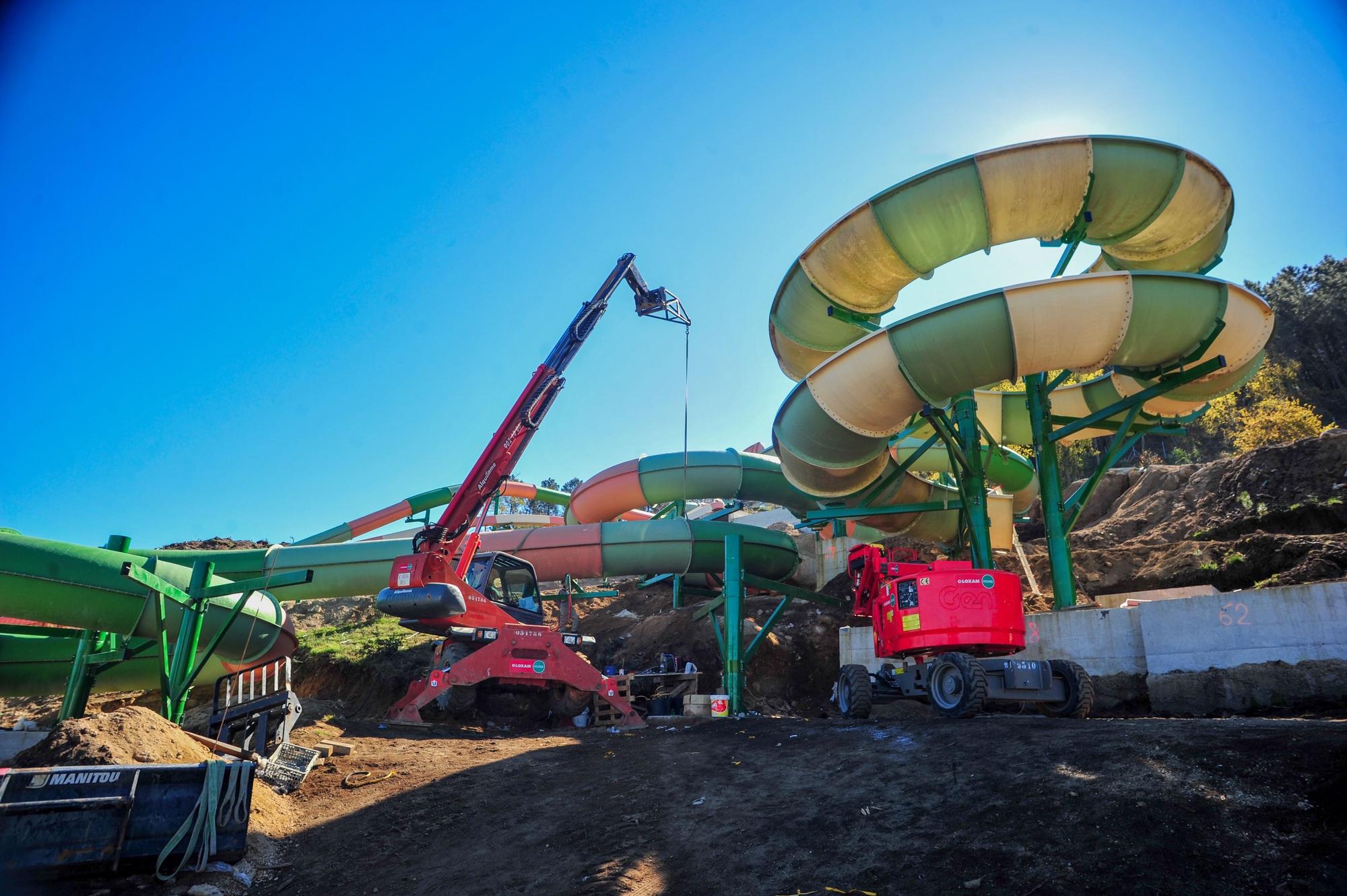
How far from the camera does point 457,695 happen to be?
47.1ft

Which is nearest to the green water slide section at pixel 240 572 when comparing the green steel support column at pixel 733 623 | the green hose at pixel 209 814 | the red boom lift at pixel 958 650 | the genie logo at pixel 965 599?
the green steel support column at pixel 733 623

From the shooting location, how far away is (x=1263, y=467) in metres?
19.2

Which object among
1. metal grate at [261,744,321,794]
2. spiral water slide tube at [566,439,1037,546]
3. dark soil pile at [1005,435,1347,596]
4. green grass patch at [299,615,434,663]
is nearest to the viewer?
metal grate at [261,744,321,794]

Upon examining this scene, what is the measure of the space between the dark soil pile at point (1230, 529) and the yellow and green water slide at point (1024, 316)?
286 centimetres

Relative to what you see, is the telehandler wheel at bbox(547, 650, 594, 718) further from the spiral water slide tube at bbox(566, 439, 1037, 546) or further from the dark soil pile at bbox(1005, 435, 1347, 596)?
the dark soil pile at bbox(1005, 435, 1347, 596)

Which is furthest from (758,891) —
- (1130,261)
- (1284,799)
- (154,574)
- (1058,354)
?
(1130,261)

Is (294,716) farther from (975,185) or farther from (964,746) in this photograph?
(975,185)

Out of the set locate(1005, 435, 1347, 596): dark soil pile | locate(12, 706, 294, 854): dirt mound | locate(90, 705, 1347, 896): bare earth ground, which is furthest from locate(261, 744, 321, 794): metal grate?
locate(1005, 435, 1347, 596): dark soil pile

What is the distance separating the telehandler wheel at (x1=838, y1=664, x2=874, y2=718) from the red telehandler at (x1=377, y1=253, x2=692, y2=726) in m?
3.85

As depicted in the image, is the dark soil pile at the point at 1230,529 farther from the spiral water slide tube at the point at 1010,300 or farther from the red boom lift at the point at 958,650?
the red boom lift at the point at 958,650

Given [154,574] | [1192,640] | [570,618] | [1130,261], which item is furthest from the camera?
[570,618]

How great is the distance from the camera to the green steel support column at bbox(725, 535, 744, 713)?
15531mm

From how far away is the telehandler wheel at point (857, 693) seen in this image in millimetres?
12445

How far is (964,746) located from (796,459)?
338 inches
